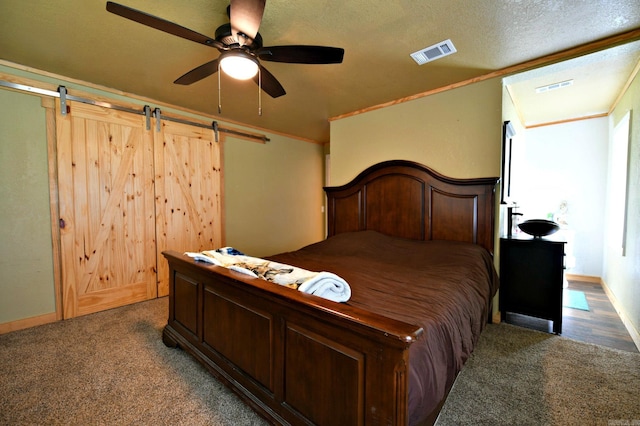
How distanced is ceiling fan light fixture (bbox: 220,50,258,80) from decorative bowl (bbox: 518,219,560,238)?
116 inches

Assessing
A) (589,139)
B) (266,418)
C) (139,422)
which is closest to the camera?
(266,418)

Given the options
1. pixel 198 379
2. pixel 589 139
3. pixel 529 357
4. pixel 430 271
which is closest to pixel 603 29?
pixel 430 271

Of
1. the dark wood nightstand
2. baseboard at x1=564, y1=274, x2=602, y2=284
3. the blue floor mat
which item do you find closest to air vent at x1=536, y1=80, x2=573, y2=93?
the dark wood nightstand

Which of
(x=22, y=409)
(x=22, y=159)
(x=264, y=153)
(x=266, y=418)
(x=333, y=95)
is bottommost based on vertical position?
(x=22, y=409)

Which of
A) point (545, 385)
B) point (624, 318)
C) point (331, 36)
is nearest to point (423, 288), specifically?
point (545, 385)

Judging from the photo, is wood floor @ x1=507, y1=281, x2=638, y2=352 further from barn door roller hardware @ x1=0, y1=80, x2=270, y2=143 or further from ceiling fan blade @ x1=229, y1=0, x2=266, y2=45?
barn door roller hardware @ x1=0, y1=80, x2=270, y2=143

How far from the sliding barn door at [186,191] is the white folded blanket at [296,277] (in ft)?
5.98

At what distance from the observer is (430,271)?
2090mm

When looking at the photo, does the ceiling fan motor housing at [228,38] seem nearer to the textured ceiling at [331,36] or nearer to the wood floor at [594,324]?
the textured ceiling at [331,36]

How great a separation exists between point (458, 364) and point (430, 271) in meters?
0.81

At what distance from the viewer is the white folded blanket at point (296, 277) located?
1314mm

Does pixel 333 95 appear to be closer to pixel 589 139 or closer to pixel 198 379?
pixel 198 379

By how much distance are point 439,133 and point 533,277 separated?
1.77 m

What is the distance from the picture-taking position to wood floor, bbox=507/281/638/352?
7.68 feet
